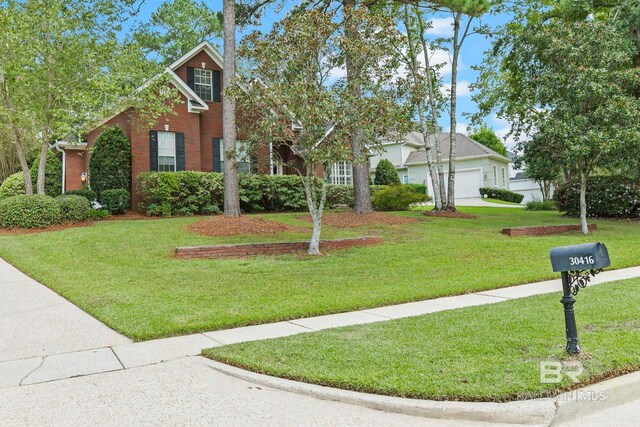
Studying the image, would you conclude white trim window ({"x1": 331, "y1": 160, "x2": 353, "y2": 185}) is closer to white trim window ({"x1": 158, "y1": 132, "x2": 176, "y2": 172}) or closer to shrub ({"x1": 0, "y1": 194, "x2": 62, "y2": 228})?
white trim window ({"x1": 158, "y1": 132, "x2": 176, "y2": 172})

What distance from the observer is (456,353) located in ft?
14.4

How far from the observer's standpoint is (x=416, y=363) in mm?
4156

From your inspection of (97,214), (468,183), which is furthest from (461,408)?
(468,183)

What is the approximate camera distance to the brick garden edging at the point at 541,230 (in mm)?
13973

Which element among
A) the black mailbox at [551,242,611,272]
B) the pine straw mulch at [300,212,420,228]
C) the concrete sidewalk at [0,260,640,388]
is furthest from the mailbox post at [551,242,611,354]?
the pine straw mulch at [300,212,420,228]

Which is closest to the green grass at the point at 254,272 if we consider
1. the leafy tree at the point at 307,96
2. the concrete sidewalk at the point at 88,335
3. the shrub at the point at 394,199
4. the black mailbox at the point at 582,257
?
the concrete sidewalk at the point at 88,335

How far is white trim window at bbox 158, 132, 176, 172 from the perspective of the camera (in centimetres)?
2094

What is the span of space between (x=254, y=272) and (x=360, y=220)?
7.53m

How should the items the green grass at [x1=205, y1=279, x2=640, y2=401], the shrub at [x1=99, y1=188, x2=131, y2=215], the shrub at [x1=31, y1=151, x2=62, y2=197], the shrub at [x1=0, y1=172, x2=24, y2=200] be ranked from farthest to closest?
1. the shrub at [x1=31, y1=151, x2=62, y2=197]
2. the shrub at [x1=0, y1=172, x2=24, y2=200]
3. the shrub at [x1=99, y1=188, x2=131, y2=215]
4. the green grass at [x1=205, y1=279, x2=640, y2=401]

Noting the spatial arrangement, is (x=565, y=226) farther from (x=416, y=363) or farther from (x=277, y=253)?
(x=416, y=363)

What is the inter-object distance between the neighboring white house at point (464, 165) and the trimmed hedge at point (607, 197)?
18248 millimetres

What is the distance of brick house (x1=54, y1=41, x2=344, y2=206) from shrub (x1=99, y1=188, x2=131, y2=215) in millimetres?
1199

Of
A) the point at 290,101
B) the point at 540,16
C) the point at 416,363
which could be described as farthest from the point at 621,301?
the point at 540,16

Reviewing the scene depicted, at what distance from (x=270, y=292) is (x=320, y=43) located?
19.2 feet
